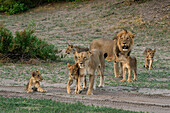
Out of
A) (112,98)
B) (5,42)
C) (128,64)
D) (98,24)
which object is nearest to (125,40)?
(128,64)

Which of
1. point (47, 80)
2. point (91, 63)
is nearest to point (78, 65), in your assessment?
point (91, 63)

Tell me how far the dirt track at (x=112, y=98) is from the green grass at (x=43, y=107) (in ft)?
1.97

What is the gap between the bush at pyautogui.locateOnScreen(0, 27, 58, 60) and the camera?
50.9 ft

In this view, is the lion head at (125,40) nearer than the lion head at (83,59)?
No

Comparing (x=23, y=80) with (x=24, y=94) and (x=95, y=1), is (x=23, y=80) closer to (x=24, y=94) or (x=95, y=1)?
(x=24, y=94)

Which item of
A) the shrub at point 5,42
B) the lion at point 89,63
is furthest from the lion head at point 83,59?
the shrub at point 5,42

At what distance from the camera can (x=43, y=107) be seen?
312 inches

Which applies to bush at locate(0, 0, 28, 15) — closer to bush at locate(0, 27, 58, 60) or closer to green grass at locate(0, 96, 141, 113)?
bush at locate(0, 27, 58, 60)

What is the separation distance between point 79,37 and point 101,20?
12.6 feet

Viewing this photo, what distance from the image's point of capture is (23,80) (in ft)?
39.4

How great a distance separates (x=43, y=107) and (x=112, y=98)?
6.60ft

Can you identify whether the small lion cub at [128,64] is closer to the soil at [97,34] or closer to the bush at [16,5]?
the soil at [97,34]

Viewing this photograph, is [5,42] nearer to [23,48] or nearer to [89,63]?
[23,48]

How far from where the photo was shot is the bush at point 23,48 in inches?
611
